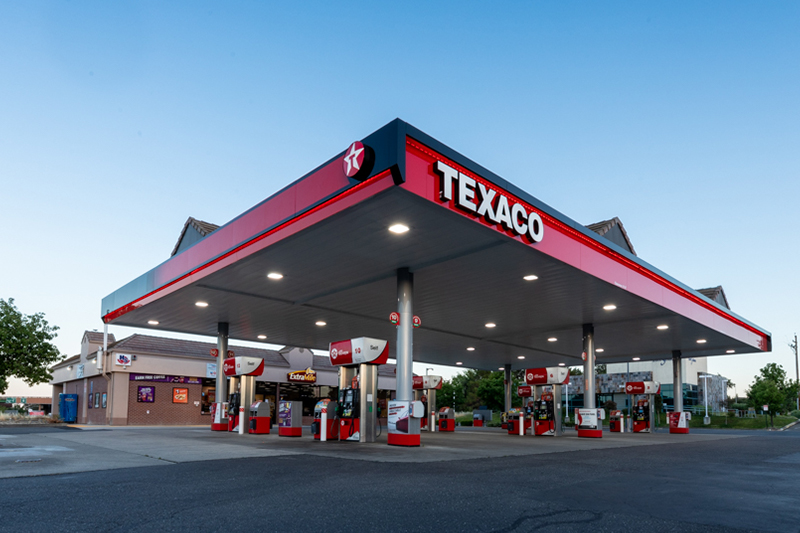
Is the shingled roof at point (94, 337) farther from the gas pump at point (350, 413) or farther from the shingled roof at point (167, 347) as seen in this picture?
the gas pump at point (350, 413)

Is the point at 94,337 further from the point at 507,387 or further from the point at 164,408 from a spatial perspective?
the point at 507,387

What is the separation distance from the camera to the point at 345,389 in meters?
17.9

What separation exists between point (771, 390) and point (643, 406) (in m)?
27.1

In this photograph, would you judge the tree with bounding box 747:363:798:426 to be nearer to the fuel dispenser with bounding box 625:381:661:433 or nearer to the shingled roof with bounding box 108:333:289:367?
the fuel dispenser with bounding box 625:381:661:433

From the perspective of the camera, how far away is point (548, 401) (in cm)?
2656

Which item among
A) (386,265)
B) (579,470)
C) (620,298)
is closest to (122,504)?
(579,470)

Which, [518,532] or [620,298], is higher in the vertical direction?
[620,298]

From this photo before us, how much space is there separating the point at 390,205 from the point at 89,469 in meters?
6.86

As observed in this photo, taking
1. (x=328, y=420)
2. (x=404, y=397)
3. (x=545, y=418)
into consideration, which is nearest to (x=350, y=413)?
(x=328, y=420)

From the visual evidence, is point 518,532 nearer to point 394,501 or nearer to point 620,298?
point 394,501

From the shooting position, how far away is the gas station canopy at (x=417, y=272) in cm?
1176

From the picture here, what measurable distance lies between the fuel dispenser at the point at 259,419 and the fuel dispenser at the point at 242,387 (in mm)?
411

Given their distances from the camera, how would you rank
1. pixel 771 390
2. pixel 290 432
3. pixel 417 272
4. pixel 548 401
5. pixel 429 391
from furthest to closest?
pixel 771 390, pixel 429 391, pixel 548 401, pixel 290 432, pixel 417 272

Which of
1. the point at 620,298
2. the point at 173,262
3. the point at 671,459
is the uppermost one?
the point at 173,262
